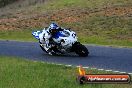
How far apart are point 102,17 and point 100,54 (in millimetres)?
20088

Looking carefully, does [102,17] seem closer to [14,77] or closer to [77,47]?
[77,47]

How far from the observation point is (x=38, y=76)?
1260 cm

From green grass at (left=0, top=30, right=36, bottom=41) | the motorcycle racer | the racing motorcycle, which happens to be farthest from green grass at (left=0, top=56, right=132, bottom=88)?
green grass at (left=0, top=30, right=36, bottom=41)

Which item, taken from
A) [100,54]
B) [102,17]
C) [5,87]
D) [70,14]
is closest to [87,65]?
[100,54]

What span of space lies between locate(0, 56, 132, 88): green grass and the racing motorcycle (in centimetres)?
363

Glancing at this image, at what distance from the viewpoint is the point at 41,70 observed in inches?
542

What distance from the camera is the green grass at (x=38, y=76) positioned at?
11.2 meters

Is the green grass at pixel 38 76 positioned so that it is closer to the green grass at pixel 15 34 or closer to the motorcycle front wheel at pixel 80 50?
the motorcycle front wheel at pixel 80 50

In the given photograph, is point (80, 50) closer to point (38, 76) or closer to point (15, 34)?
point (38, 76)

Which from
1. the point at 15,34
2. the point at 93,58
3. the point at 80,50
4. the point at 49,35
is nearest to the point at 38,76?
the point at 93,58

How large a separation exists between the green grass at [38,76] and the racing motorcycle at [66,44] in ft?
11.9

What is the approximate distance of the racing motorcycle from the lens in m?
18.8

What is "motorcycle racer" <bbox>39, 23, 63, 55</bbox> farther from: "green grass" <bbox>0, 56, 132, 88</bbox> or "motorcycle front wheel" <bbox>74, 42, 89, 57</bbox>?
"green grass" <bbox>0, 56, 132, 88</bbox>

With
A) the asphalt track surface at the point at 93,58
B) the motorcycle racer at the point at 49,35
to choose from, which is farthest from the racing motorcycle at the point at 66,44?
the asphalt track surface at the point at 93,58
